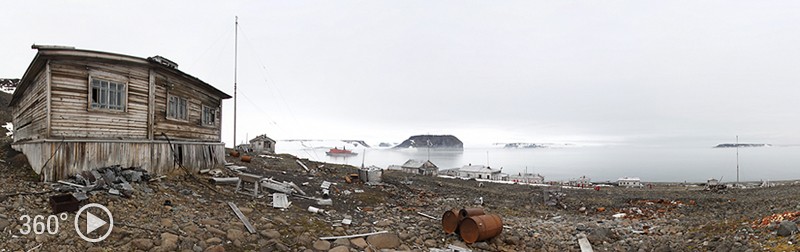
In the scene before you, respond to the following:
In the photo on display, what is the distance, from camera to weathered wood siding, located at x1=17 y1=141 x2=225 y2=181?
461 inches

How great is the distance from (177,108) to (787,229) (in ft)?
69.4

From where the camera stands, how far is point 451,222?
1196 centimetres

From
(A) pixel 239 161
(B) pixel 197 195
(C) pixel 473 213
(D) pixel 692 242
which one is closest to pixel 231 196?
(B) pixel 197 195

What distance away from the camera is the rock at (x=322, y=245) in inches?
389

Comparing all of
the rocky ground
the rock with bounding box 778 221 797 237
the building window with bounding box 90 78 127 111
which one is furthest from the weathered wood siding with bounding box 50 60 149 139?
the rock with bounding box 778 221 797 237

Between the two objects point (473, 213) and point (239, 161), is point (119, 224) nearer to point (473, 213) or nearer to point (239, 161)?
point (473, 213)

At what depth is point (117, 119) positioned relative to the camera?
13.6 m

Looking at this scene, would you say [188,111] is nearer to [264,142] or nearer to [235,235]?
[235,235]

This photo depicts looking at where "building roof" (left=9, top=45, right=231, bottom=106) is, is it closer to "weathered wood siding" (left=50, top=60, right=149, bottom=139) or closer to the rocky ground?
"weathered wood siding" (left=50, top=60, right=149, bottom=139)

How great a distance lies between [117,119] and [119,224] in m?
6.48

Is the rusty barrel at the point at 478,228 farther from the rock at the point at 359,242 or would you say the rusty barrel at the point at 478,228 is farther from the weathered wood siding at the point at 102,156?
the weathered wood siding at the point at 102,156

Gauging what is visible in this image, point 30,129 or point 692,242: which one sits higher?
point 30,129

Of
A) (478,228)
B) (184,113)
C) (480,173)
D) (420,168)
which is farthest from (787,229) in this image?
(480,173)

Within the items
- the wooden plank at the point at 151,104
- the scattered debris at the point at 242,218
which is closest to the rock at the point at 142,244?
the scattered debris at the point at 242,218
